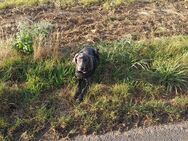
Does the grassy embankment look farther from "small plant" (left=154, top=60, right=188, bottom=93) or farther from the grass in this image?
the grass

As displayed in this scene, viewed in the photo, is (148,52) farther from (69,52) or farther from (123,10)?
(123,10)

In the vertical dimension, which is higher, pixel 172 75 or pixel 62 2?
pixel 62 2

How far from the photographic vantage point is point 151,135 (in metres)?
4.21

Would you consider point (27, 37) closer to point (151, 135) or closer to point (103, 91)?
point (103, 91)

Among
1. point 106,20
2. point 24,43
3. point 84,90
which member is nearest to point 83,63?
point 84,90

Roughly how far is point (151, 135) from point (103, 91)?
871 millimetres

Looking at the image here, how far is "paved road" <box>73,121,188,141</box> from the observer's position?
13.7 feet

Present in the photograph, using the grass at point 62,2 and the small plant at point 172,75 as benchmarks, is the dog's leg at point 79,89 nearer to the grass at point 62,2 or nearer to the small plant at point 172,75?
the small plant at point 172,75

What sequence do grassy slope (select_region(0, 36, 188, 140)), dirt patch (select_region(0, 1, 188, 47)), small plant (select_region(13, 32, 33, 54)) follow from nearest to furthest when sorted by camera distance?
grassy slope (select_region(0, 36, 188, 140)) → small plant (select_region(13, 32, 33, 54)) → dirt patch (select_region(0, 1, 188, 47))

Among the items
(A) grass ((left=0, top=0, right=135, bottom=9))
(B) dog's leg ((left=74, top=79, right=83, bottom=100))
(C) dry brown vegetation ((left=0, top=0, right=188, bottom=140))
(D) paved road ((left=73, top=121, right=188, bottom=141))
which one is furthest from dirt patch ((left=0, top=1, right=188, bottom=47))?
(D) paved road ((left=73, top=121, right=188, bottom=141))

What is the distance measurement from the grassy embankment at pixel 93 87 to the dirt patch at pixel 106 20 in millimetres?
367

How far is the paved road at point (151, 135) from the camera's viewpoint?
4.16 m

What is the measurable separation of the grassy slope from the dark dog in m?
0.09

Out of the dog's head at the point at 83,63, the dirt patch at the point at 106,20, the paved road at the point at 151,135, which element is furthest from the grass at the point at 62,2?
Result: the paved road at the point at 151,135
